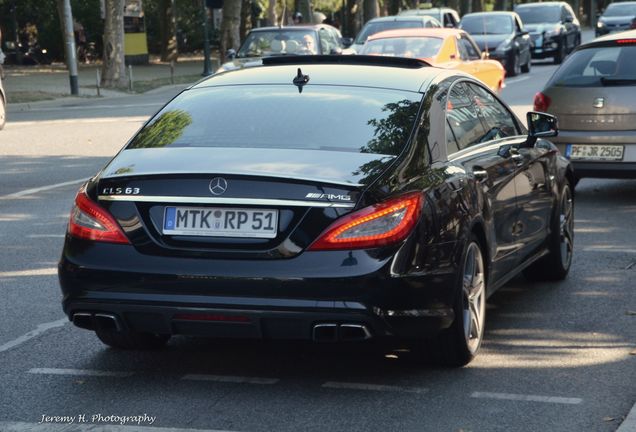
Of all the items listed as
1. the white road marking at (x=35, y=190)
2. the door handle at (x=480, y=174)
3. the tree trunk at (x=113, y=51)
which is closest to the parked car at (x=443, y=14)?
the tree trunk at (x=113, y=51)

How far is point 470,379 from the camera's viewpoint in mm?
6086

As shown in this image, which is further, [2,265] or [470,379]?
[2,265]

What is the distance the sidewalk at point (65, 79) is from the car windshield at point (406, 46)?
10.0m

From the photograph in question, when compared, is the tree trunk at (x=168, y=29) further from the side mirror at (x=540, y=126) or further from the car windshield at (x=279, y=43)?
the side mirror at (x=540, y=126)

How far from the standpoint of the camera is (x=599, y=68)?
1222 cm

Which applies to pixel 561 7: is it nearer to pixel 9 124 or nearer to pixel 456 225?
pixel 9 124

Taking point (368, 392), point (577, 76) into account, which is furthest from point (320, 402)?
point (577, 76)

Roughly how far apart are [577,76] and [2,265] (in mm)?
5879

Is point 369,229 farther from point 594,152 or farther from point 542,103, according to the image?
point 542,103

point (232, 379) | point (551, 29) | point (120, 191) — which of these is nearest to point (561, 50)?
point (551, 29)

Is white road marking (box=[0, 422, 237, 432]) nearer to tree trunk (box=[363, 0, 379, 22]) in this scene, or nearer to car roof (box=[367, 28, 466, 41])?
car roof (box=[367, 28, 466, 41])

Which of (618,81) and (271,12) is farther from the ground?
(618,81)

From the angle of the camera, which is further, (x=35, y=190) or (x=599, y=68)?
(x=35, y=190)

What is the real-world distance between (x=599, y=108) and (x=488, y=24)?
25628 millimetres
